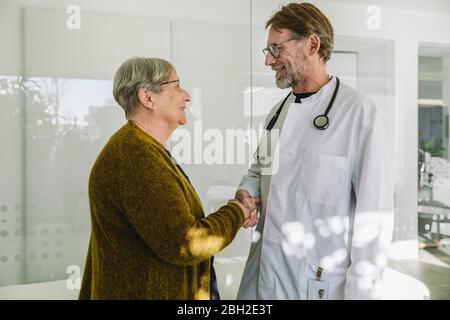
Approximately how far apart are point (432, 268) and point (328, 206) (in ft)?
6.53

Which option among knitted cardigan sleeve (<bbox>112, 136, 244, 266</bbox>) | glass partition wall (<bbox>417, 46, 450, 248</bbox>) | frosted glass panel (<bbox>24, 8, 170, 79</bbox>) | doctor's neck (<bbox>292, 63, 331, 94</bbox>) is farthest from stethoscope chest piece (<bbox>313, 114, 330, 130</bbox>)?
glass partition wall (<bbox>417, 46, 450, 248</bbox>)

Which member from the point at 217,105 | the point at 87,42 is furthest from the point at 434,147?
the point at 87,42

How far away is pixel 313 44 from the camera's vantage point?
161cm

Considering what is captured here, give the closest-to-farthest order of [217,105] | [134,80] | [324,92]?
[134,80] < [324,92] < [217,105]

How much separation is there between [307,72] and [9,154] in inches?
72.6

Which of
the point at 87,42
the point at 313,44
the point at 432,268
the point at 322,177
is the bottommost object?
the point at 432,268

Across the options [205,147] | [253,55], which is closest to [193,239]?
[205,147]

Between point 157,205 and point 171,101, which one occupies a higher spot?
point 171,101

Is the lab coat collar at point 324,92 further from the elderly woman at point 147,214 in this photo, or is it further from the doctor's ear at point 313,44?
the elderly woman at point 147,214

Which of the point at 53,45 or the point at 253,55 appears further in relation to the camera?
the point at 253,55

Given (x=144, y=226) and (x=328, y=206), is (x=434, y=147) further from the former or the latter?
(x=144, y=226)

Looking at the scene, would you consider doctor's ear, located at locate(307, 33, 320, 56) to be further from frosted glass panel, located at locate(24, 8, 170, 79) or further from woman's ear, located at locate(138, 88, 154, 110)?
frosted glass panel, located at locate(24, 8, 170, 79)

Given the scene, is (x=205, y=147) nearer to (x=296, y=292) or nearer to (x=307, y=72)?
(x=307, y=72)
